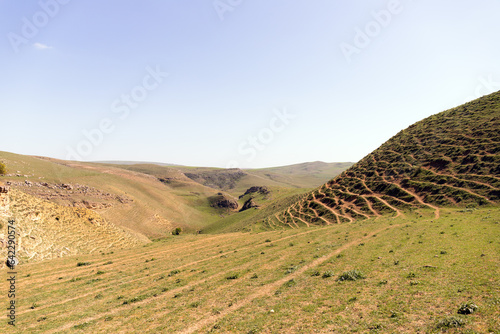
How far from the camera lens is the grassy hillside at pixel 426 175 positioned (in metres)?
35.1

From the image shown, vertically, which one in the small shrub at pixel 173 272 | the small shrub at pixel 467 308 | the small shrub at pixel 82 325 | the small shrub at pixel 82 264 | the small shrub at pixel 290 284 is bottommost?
the small shrub at pixel 290 284

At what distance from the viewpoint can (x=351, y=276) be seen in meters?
14.9

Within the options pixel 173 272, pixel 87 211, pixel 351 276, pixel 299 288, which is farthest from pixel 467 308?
pixel 87 211

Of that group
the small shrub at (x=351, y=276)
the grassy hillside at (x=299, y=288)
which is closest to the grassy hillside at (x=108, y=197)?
the grassy hillside at (x=299, y=288)

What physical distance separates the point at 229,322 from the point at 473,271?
13.4 metres

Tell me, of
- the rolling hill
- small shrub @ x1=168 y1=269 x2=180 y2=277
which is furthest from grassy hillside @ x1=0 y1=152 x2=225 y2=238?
small shrub @ x1=168 y1=269 x2=180 y2=277

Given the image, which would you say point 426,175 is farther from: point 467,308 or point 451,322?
point 451,322

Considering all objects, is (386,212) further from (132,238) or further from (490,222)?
(132,238)

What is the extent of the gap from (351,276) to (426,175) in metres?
36.4

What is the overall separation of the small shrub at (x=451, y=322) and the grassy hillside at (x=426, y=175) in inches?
1169

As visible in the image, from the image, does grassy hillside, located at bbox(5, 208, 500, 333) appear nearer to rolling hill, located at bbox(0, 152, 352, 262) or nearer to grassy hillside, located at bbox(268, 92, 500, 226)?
grassy hillside, located at bbox(268, 92, 500, 226)

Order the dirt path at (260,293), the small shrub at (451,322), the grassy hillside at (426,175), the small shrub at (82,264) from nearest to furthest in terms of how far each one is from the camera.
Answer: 1. the small shrub at (451,322)
2. the dirt path at (260,293)
3. the small shrub at (82,264)
4. the grassy hillside at (426,175)

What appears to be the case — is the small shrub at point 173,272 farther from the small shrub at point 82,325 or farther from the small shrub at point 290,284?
the small shrub at point 290,284

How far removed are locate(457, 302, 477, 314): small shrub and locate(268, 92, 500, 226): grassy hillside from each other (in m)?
28.4
